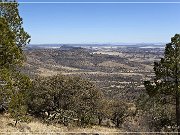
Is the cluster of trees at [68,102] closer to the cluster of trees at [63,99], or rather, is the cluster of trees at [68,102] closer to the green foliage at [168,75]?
the cluster of trees at [63,99]

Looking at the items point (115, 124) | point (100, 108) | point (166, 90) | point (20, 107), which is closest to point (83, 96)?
point (100, 108)

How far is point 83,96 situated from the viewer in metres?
49.5

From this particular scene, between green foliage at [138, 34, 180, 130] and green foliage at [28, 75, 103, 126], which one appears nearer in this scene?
green foliage at [138, 34, 180, 130]

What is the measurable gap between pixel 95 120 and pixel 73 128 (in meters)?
12.4

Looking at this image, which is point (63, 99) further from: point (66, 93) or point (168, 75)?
point (168, 75)

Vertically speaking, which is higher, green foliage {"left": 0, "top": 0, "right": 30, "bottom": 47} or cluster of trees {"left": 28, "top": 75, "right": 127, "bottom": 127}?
green foliage {"left": 0, "top": 0, "right": 30, "bottom": 47}

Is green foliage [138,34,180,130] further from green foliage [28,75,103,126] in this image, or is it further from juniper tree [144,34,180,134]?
green foliage [28,75,103,126]

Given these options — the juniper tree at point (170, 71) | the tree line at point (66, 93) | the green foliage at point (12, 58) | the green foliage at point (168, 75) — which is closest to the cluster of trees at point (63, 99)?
the tree line at point (66, 93)

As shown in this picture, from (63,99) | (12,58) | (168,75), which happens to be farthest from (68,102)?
(12,58)

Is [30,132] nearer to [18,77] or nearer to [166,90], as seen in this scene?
[18,77]

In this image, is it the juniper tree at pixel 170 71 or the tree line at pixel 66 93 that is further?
the juniper tree at pixel 170 71

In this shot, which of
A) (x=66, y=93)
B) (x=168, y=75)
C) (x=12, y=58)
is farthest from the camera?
(x=66, y=93)

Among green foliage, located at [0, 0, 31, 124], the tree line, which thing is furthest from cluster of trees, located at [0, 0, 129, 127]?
green foliage, located at [0, 0, 31, 124]

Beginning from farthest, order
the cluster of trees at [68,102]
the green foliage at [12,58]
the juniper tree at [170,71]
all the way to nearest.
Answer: the cluster of trees at [68,102]
the juniper tree at [170,71]
the green foliage at [12,58]
